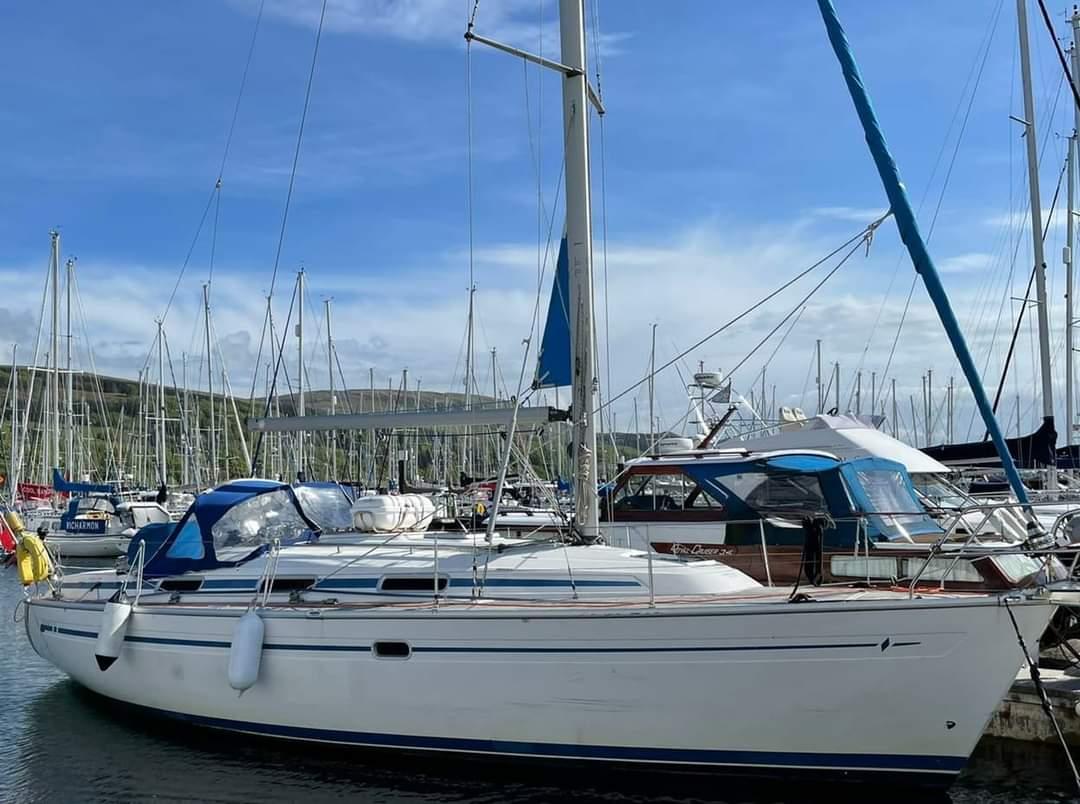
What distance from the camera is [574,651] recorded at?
8.67 meters

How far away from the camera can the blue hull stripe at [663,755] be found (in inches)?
328

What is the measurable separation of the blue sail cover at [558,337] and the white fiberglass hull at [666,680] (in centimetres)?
265

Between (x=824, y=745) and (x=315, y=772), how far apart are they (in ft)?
15.8

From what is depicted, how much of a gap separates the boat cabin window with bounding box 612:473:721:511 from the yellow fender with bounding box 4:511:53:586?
754 cm

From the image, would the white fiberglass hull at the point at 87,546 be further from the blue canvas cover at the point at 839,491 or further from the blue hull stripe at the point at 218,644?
the blue canvas cover at the point at 839,491

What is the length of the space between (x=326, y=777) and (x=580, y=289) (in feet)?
17.7

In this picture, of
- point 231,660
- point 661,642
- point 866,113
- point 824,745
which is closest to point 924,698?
point 824,745

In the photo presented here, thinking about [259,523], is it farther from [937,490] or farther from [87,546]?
[87,546]

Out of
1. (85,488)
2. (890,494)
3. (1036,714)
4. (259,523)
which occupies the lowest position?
(1036,714)

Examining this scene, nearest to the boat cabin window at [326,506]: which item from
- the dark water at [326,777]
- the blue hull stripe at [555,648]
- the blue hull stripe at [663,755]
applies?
the blue hull stripe at [555,648]

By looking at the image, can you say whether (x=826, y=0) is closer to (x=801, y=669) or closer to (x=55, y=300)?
(x=801, y=669)

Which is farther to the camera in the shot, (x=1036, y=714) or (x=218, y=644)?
(x=218, y=644)

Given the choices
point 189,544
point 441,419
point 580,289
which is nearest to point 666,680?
point 441,419

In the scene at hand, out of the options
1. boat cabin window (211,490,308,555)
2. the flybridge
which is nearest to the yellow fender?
boat cabin window (211,490,308,555)
